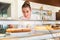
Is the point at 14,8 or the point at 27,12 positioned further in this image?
the point at 27,12

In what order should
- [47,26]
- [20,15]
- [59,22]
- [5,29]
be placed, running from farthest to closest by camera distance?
[59,22]
[47,26]
[20,15]
[5,29]

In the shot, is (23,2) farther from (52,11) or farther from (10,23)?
(52,11)

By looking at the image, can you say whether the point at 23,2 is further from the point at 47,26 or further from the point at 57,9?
the point at 57,9

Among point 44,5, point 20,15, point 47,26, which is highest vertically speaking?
point 44,5

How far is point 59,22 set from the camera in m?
1.49

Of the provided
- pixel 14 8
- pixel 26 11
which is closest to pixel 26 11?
pixel 26 11

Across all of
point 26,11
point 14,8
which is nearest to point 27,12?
Answer: point 26,11

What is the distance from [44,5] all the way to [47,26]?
25 centimetres

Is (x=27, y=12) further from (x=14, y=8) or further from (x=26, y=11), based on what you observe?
(x=14, y=8)

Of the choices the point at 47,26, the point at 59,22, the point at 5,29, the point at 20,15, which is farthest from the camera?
the point at 59,22

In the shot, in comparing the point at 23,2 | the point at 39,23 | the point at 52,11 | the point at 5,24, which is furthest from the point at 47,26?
the point at 5,24

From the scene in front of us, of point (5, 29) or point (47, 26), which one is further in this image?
point (47, 26)

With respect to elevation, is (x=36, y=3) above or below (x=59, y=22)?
above

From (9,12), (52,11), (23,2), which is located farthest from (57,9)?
(9,12)
